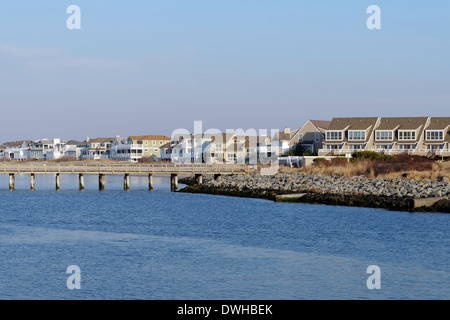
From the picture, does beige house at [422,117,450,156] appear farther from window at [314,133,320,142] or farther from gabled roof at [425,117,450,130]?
window at [314,133,320,142]

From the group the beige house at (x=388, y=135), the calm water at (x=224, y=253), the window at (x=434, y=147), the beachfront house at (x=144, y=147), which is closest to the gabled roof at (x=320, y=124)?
the beige house at (x=388, y=135)

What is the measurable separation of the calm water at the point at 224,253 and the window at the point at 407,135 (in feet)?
147

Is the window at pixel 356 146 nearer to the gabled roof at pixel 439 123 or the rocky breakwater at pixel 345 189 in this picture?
the gabled roof at pixel 439 123

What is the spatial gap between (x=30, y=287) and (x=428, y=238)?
19944 millimetres

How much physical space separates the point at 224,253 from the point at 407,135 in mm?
66584

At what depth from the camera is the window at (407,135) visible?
8944 cm

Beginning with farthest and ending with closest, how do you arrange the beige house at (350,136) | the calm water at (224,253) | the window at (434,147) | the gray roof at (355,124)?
1. the gray roof at (355,124)
2. the beige house at (350,136)
3. the window at (434,147)
4. the calm water at (224,253)

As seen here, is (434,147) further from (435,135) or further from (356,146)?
(356,146)

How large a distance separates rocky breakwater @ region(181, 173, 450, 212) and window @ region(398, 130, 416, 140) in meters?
25.3

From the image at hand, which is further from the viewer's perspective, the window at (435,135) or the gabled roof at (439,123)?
the gabled roof at (439,123)

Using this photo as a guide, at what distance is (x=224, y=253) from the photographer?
1140 inches

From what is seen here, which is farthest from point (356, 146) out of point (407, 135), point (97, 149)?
point (97, 149)
